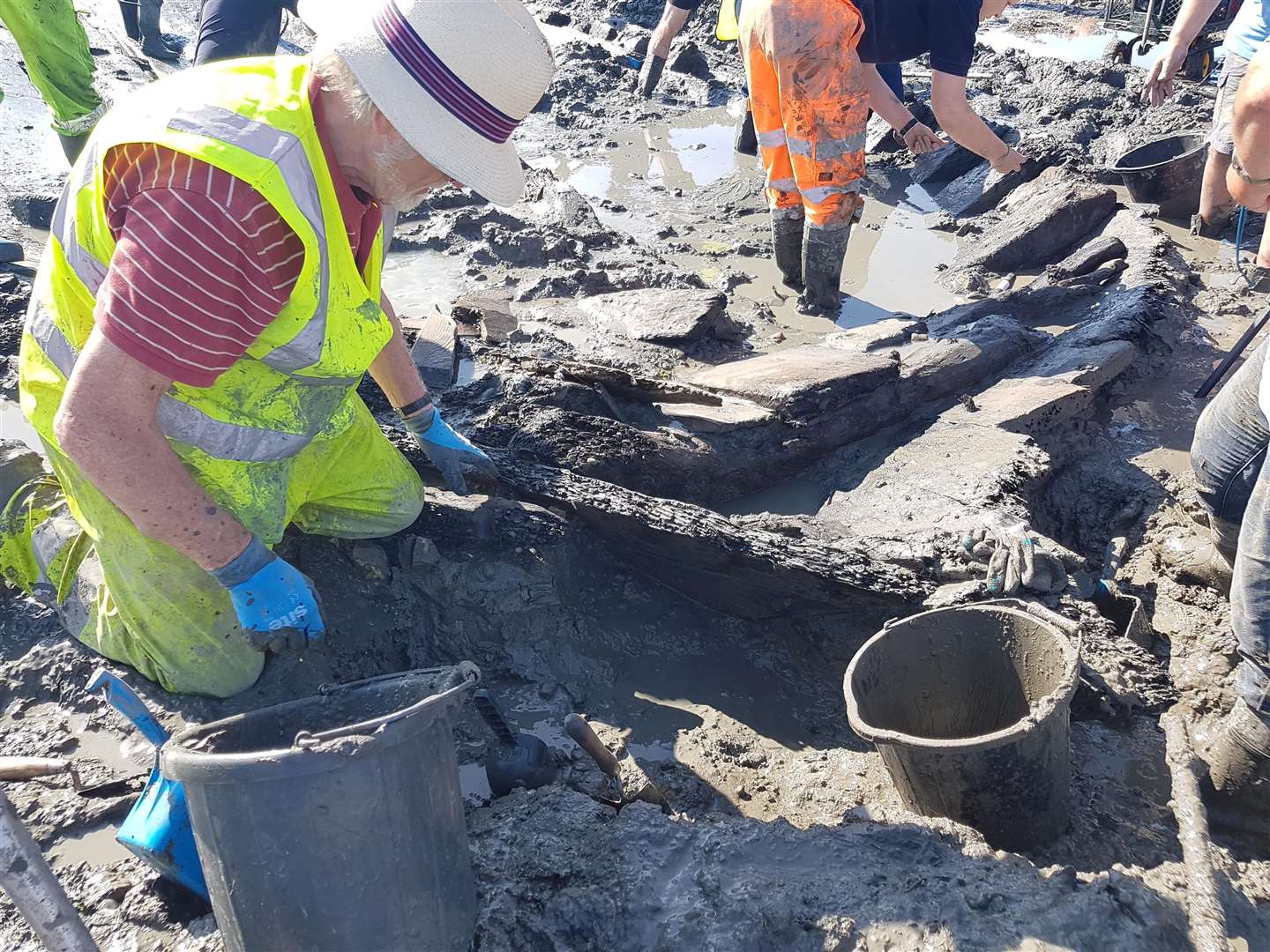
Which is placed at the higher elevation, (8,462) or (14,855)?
(14,855)

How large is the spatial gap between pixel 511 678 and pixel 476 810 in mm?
675

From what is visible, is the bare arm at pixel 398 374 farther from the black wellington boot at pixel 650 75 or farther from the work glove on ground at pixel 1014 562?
the black wellington boot at pixel 650 75

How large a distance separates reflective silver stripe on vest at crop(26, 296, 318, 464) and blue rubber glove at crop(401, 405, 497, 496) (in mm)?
729

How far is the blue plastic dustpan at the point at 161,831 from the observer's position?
6.43 ft

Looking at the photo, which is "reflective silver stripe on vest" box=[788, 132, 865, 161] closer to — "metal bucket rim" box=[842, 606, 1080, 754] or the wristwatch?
the wristwatch

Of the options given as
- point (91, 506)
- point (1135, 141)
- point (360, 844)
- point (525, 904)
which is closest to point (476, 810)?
point (525, 904)

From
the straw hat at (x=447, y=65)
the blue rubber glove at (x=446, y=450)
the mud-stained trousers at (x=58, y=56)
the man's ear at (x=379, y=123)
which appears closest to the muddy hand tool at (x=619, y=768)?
the blue rubber glove at (x=446, y=450)

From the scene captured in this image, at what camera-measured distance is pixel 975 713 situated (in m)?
2.52

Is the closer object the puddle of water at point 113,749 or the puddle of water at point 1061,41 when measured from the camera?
the puddle of water at point 113,749

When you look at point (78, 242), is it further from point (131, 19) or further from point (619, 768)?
point (131, 19)

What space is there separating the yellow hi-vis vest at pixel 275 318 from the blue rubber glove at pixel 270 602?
0.28 metres

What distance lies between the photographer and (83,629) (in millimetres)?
2643

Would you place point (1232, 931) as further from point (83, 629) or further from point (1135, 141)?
point (1135, 141)

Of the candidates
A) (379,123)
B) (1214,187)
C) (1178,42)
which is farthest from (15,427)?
(1178,42)
